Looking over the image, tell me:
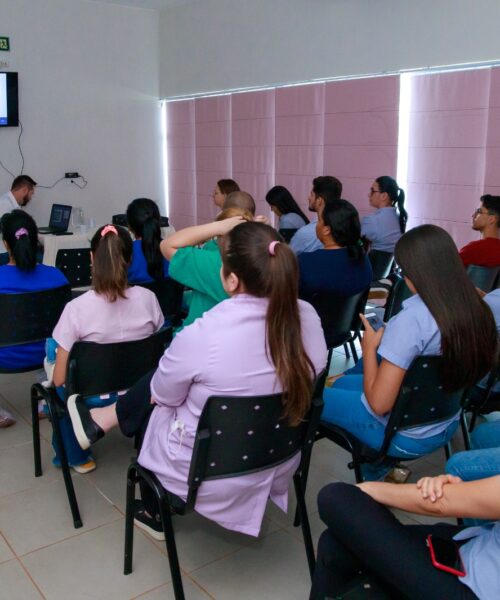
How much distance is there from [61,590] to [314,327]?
116 centimetres

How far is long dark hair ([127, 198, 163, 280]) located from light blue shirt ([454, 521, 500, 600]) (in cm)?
219

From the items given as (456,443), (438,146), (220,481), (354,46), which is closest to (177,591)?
(220,481)

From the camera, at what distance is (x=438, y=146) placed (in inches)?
196

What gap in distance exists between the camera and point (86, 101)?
7254mm

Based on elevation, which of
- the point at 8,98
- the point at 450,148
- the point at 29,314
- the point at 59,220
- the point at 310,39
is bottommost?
the point at 29,314

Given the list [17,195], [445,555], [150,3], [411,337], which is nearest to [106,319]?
[411,337]

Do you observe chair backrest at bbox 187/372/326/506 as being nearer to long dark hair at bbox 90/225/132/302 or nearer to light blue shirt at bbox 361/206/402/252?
long dark hair at bbox 90/225/132/302

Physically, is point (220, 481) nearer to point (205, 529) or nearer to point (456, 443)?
point (205, 529)

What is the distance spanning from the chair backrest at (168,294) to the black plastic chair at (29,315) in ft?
1.62

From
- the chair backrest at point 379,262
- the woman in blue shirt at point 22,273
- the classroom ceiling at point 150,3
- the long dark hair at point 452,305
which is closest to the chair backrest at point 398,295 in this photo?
the chair backrest at point 379,262

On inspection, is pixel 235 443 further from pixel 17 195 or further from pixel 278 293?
pixel 17 195

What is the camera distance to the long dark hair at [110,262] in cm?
235

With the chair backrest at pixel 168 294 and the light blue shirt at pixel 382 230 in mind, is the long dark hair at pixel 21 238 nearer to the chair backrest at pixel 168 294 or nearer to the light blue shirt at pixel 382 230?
the chair backrest at pixel 168 294

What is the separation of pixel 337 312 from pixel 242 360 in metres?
1.63
